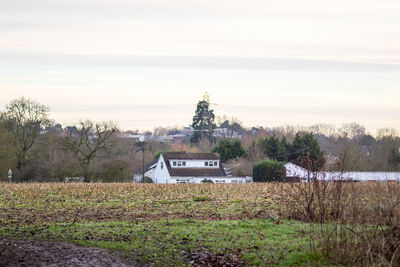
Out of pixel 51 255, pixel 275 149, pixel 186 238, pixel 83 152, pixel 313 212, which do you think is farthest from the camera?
pixel 275 149

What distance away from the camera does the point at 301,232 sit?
1814cm

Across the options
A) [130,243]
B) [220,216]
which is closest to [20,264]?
[130,243]

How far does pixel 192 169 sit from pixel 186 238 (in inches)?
2496

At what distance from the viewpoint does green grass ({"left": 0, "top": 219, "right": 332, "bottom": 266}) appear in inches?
602

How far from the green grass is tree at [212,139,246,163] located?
7275 cm

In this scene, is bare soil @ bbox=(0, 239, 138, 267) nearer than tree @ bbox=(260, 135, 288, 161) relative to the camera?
Yes

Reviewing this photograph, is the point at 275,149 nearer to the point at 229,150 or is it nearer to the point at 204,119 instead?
the point at 229,150

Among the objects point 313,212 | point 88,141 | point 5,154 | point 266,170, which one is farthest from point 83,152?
point 313,212

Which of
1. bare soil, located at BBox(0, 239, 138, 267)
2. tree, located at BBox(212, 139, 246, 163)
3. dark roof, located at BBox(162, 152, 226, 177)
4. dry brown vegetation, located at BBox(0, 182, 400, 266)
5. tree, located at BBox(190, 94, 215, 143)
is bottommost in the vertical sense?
bare soil, located at BBox(0, 239, 138, 267)

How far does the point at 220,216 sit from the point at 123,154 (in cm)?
7381

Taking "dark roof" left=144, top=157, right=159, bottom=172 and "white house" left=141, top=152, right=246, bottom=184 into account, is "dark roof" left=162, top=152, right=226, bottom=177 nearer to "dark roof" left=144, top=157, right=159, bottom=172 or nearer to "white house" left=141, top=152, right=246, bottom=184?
"white house" left=141, top=152, right=246, bottom=184

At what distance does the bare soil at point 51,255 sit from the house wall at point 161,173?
62.8m

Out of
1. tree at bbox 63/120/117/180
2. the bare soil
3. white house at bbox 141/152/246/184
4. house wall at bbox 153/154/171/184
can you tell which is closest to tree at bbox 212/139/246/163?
white house at bbox 141/152/246/184

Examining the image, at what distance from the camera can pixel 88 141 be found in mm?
75312
